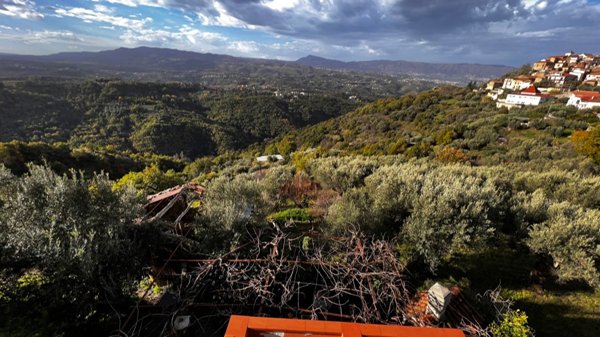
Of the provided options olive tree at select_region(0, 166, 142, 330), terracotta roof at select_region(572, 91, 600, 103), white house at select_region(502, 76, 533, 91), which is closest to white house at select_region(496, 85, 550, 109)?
terracotta roof at select_region(572, 91, 600, 103)

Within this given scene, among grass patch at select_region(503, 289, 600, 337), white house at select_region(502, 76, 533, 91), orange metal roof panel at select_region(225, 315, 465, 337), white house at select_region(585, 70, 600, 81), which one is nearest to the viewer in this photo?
orange metal roof panel at select_region(225, 315, 465, 337)

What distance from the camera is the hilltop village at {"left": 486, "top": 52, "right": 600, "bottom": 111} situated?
43.2m

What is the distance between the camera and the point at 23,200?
4.40 metres

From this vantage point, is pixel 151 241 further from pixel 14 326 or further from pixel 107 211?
pixel 14 326

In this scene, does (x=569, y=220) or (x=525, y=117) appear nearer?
(x=569, y=220)

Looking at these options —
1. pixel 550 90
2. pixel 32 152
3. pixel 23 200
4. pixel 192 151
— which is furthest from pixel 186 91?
pixel 23 200

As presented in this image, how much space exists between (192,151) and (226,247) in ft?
268

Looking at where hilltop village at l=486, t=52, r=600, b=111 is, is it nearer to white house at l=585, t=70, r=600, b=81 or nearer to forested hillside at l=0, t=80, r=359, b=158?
white house at l=585, t=70, r=600, b=81

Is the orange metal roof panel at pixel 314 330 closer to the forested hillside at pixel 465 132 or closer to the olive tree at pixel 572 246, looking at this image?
the olive tree at pixel 572 246

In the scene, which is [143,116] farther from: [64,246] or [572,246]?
[572,246]

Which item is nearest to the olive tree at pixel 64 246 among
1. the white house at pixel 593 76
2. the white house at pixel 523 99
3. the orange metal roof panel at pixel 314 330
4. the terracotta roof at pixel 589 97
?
the orange metal roof panel at pixel 314 330

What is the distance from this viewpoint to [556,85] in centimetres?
5831

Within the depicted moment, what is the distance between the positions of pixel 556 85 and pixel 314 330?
3082 inches

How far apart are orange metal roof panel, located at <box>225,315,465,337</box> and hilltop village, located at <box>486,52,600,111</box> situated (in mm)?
51995
